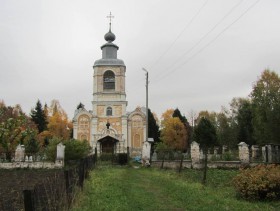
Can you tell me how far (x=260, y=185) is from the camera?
413 inches

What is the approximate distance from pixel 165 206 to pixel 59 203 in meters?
3.08

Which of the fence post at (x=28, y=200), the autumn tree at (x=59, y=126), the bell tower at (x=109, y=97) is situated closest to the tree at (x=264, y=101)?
the bell tower at (x=109, y=97)

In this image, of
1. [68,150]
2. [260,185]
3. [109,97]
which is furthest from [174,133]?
[260,185]

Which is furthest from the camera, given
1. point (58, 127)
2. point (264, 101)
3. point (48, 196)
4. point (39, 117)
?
point (39, 117)

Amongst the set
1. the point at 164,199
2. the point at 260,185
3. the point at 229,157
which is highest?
the point at 229,157

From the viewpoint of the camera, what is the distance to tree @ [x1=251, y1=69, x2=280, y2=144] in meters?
38.4

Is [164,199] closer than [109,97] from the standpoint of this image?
Yes

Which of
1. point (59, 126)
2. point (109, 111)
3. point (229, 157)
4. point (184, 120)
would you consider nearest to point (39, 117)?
point (59, 126)

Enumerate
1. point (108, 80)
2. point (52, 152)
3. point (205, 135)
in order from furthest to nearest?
point (205, 135) < point (108, 80) < point (52, 152)

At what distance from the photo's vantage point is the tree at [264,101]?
126 ft

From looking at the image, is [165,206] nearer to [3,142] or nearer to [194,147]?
[3,142]

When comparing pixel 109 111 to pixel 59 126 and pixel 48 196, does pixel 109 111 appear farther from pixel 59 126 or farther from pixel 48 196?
pixel 48 196

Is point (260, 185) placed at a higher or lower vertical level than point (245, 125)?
lower

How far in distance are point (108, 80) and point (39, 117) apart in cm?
2388
